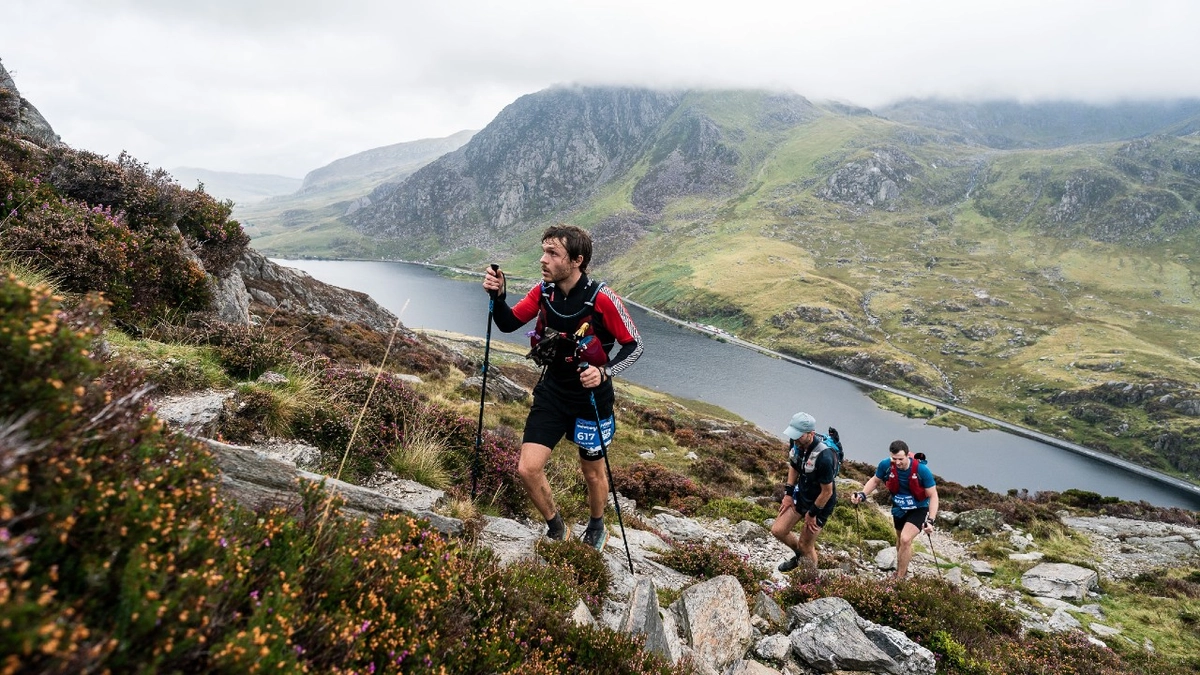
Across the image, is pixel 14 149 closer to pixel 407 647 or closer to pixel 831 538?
pixel 407 647

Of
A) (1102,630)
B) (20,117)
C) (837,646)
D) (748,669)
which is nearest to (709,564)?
(837,646)

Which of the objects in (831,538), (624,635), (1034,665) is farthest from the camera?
(831,538)

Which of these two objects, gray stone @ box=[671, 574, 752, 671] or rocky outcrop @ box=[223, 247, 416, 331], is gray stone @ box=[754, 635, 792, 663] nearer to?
gray stone @ box=[671, 574, 752, 671]

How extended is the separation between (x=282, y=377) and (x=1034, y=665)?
11.7 meters

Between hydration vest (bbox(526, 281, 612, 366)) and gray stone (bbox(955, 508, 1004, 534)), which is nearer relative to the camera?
hydration vest (bbox(526, 281, 612, 366))

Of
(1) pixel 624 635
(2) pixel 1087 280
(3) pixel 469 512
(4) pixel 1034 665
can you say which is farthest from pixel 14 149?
(2) pixel 1087 280

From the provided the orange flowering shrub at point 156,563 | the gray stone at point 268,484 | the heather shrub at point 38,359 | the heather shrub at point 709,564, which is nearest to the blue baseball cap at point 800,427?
the heather shrub at point 709,564

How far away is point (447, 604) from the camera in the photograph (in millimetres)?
3486

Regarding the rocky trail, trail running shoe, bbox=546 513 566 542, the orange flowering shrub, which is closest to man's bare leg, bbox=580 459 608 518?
trail running shoe, bbox=546 513 566 542

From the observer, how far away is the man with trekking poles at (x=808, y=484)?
911 cm

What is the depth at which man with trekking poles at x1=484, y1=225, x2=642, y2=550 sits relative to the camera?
18.6 ft

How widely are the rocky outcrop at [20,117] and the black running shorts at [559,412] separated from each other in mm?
14039

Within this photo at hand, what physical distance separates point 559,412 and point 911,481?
8.05 metres

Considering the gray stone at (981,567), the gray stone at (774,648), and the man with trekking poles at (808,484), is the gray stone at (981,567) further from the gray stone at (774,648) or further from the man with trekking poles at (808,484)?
the gray stone at (774,648)
